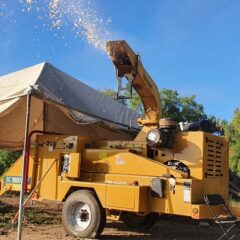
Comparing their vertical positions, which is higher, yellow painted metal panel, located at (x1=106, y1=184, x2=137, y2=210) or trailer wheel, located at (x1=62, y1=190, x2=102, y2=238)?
yellow painted metal panel, located at (x1=106, y1=184, x2=137, y2=210)

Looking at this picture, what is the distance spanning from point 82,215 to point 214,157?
3117 millimetres

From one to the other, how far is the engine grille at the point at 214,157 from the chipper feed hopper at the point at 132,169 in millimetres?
21

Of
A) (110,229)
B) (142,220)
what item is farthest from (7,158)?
(142,220)

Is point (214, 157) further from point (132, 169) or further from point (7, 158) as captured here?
point (7, 158)

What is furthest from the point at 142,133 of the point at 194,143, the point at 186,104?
the point at 186,104

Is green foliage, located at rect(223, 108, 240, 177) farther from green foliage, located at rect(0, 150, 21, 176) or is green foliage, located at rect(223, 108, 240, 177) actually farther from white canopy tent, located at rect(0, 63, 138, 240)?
white canopy tent, located at rect(0, 63, 138, 240)

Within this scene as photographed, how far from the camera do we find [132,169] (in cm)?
925

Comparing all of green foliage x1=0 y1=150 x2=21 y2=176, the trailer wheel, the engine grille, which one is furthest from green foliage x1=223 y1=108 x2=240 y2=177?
the trailer wheel

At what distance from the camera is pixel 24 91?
8781 mm

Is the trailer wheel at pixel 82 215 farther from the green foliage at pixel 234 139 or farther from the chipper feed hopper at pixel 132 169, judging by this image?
the green foliage at pixel 234 139

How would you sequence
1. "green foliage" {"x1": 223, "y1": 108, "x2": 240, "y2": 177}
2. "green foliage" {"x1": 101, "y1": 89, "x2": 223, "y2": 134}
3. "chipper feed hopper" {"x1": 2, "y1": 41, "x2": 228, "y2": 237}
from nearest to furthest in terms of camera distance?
"chipper feed hopper" {"x1": 2, "y1": 41, "x2": 228, "y2": 237} → "green foliage" {"x1": 223, "y1": 108, "x2": 240, "y2": 177} → "green foliage" {"x1": 101, "y1": 89, "x2": 223, "y2": 134}

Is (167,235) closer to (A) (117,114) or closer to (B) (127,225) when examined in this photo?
(B) (127,225)

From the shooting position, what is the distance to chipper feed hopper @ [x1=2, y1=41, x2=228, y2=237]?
8.66 metres

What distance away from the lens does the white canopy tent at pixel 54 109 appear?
376 inches
